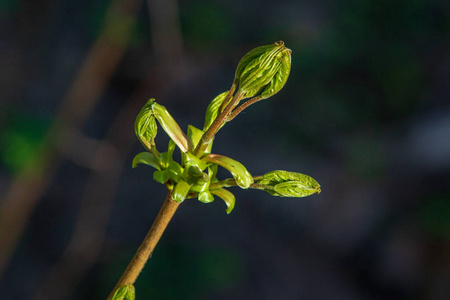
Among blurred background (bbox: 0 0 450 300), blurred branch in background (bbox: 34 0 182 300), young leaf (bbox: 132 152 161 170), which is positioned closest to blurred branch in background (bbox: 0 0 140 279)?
blurred background (bbox: 0 0 450 300)

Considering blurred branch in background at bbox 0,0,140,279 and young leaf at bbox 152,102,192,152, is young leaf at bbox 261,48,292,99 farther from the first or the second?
blurred branch in background at bbox 0,0,140,279

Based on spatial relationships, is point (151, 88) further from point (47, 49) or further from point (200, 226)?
point (200, 226)

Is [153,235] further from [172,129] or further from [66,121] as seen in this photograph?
[66,121]

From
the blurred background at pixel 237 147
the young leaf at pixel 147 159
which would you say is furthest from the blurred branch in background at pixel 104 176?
the young leaf at pixel 147 159

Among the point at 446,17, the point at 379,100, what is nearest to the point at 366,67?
the point at 379,100

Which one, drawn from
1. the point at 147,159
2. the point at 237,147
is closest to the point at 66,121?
the point at 237,147

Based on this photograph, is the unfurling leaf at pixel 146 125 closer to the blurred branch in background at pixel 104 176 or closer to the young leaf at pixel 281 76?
the young leaf at pixel 281 76
